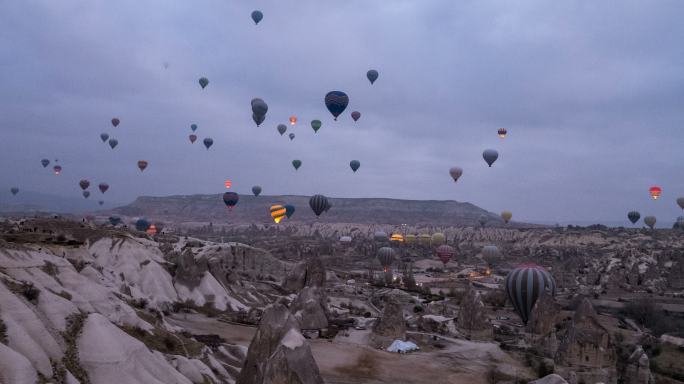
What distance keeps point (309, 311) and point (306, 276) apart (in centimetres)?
1950

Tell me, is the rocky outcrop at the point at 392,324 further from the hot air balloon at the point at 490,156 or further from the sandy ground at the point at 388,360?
the hot air balloon at the point at 490,156

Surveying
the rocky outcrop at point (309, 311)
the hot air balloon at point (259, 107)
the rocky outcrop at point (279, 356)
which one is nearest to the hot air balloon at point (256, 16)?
the hot air balloon at point (259, 107)

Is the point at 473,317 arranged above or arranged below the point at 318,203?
below

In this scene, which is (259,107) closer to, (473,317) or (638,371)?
(473,317)

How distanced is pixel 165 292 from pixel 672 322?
48085 millimetres

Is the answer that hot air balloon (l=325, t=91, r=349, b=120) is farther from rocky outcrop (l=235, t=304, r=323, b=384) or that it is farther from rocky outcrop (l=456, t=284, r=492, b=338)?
rocky outcrop (l=235, t=304, r=323, b=384)

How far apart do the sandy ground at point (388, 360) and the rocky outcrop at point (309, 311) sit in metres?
1.98

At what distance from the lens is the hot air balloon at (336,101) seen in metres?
55.1

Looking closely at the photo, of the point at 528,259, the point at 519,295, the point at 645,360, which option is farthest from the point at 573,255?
the point at 645,360

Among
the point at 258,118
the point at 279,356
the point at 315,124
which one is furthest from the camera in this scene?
the point at 315,124

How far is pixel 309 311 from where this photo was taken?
4012cm

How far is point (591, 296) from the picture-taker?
6919 centimetres

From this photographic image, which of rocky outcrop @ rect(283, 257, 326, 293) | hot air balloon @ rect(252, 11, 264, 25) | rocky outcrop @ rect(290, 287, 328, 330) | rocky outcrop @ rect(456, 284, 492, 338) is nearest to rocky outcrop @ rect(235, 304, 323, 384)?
rocky outcrop @ rect(290, 287, 328, 330)

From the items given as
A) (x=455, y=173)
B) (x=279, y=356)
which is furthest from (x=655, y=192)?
(x=279, y=356)
